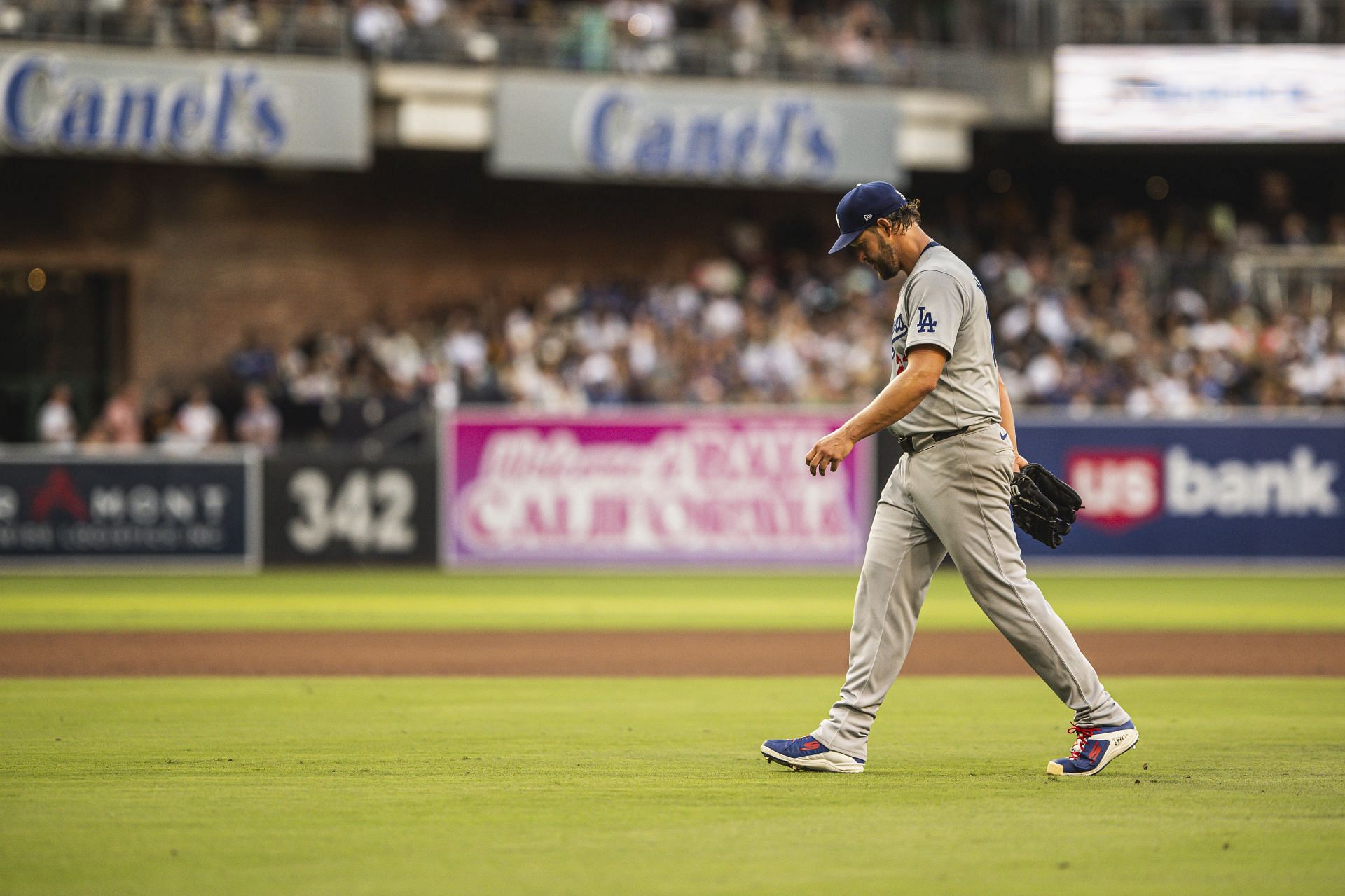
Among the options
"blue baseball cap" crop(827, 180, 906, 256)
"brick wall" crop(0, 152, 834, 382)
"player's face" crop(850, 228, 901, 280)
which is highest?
"brick wall" crop(0, 152, 834, 382)

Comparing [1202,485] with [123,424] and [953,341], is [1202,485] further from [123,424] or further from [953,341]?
[953,341]

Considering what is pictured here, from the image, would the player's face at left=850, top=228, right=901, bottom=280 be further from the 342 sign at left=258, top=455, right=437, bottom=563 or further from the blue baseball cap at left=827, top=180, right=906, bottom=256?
the 342 sign at left=258, top=455, right=437, bottom=563

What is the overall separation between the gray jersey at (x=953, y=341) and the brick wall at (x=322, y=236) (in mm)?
22577

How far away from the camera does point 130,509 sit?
20.4m

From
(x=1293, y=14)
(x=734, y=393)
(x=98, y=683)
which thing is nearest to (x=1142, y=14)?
(x=1293, y=14)

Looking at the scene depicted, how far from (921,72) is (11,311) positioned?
16.3 m

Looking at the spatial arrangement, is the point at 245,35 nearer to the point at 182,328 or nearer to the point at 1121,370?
the point at 182,328

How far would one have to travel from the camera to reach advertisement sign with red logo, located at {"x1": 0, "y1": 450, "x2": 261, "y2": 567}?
20156mm

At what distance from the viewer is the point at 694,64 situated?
2841 cm

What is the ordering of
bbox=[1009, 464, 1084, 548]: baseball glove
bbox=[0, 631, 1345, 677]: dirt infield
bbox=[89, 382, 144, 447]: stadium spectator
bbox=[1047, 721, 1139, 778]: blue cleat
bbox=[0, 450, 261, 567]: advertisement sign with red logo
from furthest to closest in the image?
1. bbox=[89, 382, 144, 447]: stadium spectator
2. bbox=[0, 450, 261, 567]: advertisement sign with red logo
3. bbox=[0, 631, 1345, 677]: dirt infield
4. bbox=[1009, 464, 1084, 548]: baseball glove
5. bbox=[1047, 721, 1139, 778]: blue cleat

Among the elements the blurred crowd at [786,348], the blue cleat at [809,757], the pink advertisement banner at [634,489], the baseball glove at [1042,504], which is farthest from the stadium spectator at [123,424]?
the baseball glove at [1042,504]

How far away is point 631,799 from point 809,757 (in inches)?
35.6

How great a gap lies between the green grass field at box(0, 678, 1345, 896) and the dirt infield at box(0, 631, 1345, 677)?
63.2 inches

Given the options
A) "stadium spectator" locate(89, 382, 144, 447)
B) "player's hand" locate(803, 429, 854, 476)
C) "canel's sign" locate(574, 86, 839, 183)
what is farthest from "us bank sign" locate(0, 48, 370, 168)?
"player's hand" locate(803, 429, 854, 476)
